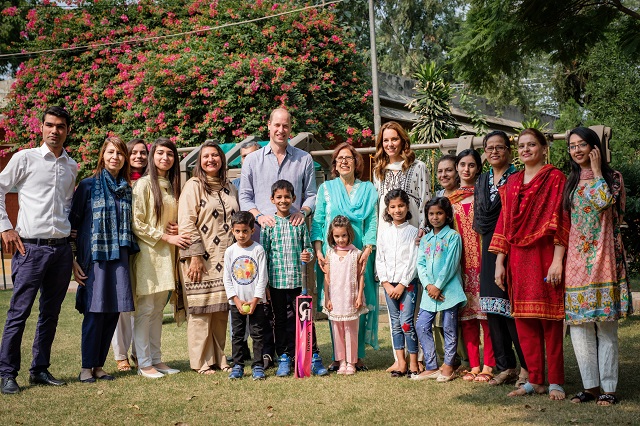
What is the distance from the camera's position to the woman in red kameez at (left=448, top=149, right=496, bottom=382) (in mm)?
6078

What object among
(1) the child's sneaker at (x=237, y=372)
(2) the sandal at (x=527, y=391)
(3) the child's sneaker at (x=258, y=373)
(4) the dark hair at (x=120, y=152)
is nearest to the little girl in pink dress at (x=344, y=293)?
(3) the child's sneaker at (x=258, y=373)

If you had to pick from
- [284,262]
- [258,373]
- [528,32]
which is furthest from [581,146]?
[258,373]

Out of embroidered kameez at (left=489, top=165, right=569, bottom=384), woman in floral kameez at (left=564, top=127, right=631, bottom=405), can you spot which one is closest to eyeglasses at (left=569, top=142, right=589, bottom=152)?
woman in floral kameez at (left=564, top=127, right=631, bottom=405)

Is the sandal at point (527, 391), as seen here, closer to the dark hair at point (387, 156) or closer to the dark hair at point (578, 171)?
the dark hair at point (578, 171)

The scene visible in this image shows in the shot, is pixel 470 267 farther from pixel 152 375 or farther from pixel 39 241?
pixel 39 241

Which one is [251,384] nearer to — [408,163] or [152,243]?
[152,243]

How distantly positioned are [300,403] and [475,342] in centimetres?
167

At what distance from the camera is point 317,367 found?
6395 millimetres

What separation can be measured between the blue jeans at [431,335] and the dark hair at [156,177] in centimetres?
241

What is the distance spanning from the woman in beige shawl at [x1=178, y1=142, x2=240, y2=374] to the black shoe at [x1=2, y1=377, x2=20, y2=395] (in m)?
1.42

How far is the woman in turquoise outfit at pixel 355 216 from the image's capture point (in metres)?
6.62

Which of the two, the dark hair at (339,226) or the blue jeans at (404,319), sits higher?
the dark hair at (339,226)

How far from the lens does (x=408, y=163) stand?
657 centimetres

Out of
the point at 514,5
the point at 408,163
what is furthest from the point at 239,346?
the point at 514,5
